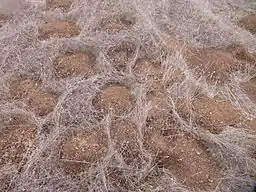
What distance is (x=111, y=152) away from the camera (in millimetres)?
3086

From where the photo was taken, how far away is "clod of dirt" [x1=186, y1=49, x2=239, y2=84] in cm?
388

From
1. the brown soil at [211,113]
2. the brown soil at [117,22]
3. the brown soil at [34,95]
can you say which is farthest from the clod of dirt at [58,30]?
the brown soil at [211,113]

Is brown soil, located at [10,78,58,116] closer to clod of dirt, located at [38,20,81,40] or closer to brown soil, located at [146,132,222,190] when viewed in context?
clod of dirt, located at [38,20,81,40]

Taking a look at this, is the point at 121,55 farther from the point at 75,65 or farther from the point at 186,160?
the point at 186,160

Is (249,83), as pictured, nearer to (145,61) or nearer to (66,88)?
(145,61)

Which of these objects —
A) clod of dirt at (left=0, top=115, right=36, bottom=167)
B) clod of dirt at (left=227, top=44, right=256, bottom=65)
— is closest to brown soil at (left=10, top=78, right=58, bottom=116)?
clod of dirt at (left=0, top=115, right=36, bottom=167)

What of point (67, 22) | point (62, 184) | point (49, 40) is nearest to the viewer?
point (62, 184)

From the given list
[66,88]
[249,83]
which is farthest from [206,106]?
[66,88]

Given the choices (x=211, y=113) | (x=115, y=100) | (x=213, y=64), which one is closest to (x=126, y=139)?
(x=115, y=100)

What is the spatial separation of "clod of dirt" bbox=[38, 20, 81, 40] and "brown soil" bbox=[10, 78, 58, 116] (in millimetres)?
659

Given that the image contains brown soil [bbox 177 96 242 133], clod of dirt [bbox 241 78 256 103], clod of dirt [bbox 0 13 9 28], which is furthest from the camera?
clod of dirt [bbox 0 13 9 28]

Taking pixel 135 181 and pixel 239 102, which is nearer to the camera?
pixel 135 181

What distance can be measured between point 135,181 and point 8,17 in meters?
2.49

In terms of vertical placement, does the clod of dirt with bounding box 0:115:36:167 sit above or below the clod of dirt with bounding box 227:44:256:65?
below
